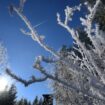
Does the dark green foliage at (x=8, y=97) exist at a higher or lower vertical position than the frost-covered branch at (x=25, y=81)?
higher

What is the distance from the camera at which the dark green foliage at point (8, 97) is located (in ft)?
126

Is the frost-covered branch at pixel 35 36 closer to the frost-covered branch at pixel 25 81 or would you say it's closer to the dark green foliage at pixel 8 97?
the frost-covered branch at pixel 25 81

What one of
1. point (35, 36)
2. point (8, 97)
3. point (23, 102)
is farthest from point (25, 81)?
point (23, 102)

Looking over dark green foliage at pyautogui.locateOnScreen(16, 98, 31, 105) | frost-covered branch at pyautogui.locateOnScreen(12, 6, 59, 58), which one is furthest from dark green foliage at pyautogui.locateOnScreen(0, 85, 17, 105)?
frost-covered branch at pyautogui.locateOnScreen(12, 6, 59, 58)

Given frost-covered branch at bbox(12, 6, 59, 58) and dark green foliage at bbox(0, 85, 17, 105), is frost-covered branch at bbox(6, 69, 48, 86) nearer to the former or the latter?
frost-covered branch at bbox(12, 6, 59, 58)

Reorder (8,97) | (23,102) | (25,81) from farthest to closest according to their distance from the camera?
(23,102) < (8,97) < (25,81)

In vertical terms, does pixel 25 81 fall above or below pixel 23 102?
below

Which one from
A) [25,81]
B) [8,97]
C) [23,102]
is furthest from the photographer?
[23,102]

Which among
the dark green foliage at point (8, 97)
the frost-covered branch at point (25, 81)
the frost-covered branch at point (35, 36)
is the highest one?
the dark green foliage at point (8, 97)

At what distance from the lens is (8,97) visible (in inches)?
1544

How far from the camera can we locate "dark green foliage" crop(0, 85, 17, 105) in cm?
3844

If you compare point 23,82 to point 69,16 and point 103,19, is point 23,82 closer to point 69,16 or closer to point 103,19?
point 69,16

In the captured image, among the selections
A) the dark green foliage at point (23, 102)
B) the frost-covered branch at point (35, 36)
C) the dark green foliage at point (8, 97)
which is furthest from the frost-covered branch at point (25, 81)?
the dark green foliage at point (23, 102)

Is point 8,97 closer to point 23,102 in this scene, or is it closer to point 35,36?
point 23,102
